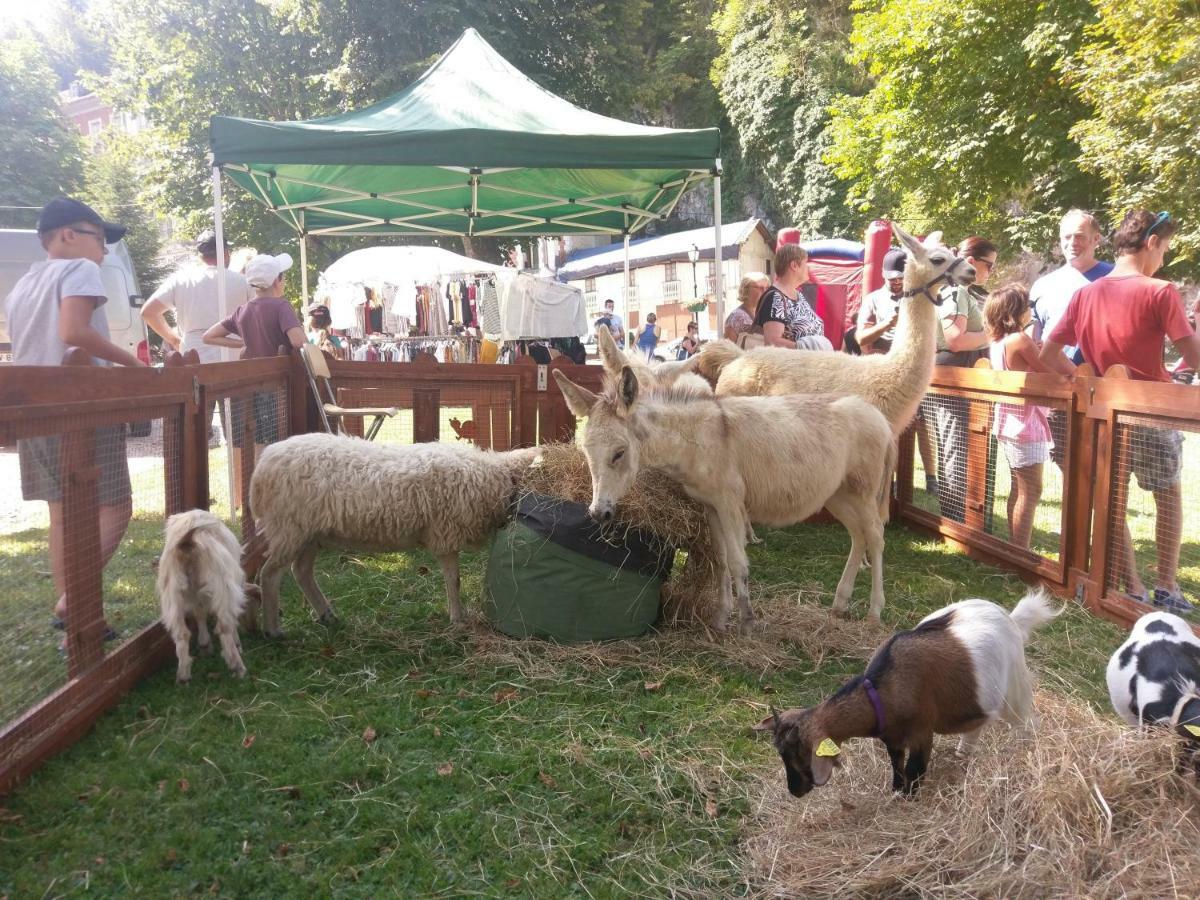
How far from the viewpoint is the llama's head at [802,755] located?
2623 millimetres

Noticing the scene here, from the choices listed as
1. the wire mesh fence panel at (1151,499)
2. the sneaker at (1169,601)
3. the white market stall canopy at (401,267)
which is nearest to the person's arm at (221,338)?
the wire mesh fence panel at (1151,499)

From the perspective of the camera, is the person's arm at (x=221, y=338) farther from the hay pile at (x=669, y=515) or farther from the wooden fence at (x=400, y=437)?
the hay pile at (x=669, y=515)

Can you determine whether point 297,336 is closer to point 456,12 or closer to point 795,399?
point 795,399

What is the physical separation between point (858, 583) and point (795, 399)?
158 centimetres

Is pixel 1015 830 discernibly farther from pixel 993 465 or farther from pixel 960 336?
pixel 960 336

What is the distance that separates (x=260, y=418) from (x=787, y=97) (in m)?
36.8

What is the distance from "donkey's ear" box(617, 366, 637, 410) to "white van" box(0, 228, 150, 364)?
10.2 metres

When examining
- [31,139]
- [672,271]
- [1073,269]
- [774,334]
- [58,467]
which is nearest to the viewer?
[58,467]

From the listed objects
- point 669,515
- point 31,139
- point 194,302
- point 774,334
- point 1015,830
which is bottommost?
point 1015,830

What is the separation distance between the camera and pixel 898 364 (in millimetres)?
6141

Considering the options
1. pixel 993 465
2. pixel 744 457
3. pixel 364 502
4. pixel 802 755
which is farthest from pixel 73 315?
pixel 993 465

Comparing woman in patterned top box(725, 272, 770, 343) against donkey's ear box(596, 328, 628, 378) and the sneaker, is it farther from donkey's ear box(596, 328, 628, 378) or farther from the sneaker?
the sneaker

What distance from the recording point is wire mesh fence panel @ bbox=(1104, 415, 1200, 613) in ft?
15.4

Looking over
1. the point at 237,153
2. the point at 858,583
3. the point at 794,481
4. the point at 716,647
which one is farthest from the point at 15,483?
the point at 858,583
